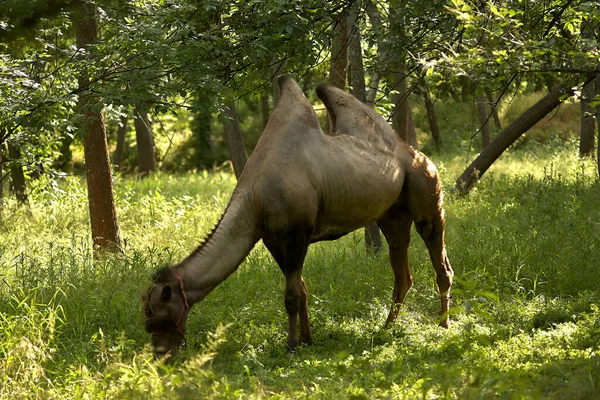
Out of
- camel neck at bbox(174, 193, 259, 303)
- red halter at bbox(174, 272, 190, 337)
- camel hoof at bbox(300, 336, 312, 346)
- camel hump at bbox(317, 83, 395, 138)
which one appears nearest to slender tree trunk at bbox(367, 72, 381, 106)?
camel hump at bbox(317, 83, 395, 138)

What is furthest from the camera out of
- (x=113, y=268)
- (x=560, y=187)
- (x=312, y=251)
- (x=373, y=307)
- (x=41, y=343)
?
(x=560, y=187)

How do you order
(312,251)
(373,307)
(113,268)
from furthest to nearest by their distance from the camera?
(312,251), (113,268), (373,307)

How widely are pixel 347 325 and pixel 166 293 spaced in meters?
2.32

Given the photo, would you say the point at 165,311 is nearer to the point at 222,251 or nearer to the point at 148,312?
the point at 148,312

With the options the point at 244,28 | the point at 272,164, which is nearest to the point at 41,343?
the point at 272,164

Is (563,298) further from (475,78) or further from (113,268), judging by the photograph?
(113,268)

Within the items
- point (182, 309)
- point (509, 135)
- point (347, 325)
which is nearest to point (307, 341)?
point (347, 325)

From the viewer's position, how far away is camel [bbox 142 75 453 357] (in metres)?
6.55

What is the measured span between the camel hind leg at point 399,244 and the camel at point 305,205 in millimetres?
11

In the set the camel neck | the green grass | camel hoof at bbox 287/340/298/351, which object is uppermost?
the camel neck

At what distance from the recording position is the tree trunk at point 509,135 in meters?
14.7

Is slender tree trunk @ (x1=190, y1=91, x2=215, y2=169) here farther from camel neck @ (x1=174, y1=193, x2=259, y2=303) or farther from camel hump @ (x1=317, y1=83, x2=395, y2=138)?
camel neck @ (x1=174, y1=193, x2=259, y2=303)

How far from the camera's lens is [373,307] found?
8.27 meters

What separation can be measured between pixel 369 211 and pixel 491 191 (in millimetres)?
8122
